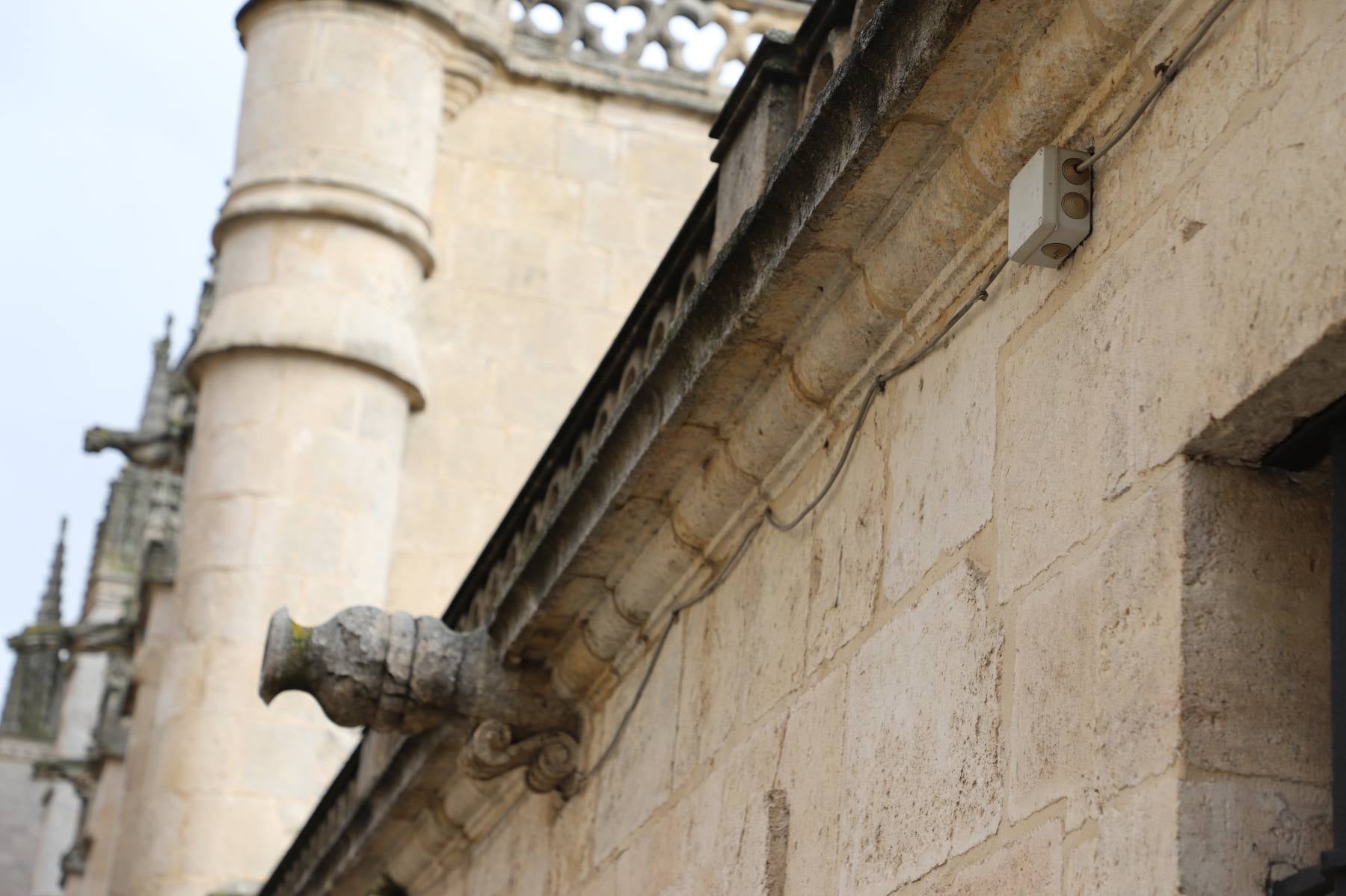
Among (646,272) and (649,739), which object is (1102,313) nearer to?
(649,739)

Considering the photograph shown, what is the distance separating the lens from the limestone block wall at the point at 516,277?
9289 millimetres

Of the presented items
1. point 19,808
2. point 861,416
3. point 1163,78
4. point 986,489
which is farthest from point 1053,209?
point 19,808

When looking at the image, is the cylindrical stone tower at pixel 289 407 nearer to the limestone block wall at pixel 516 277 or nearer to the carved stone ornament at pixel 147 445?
the limestone block wall at pixel 516 277

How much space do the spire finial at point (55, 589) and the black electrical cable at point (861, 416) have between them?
3744 cm

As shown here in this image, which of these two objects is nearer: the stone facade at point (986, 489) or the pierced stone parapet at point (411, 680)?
the stone facade at point (986, 489)

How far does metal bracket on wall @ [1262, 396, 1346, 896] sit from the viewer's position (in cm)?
230

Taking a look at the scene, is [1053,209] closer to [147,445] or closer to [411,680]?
[411,680]

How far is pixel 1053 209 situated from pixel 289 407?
21.1ft

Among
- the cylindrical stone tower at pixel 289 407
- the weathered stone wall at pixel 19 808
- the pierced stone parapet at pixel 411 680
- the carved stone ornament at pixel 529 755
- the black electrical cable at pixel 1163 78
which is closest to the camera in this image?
the black electrical cable at pixel 1163 78

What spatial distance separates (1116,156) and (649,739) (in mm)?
2209

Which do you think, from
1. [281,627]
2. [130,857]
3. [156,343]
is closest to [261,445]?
[130,857]

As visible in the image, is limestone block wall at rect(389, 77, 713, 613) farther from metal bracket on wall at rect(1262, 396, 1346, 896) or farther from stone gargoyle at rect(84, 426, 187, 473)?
metal bracket on wall at rect(1262, 396, 1346, 896)

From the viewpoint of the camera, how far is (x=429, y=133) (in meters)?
9.39

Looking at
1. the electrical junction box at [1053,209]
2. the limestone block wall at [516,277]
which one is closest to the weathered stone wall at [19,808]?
the limestone block wall at [516,277]
